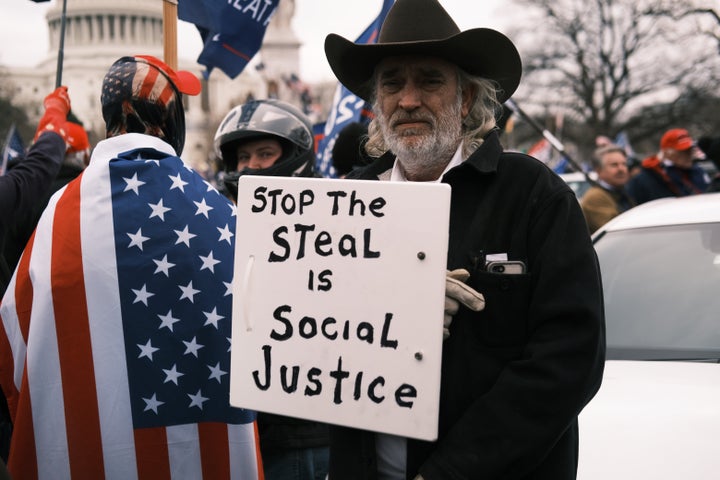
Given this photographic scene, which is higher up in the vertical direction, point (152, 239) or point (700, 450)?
point (152, 239)

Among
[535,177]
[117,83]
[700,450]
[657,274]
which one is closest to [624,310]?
[657,274]

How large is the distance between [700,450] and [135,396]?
72.3 inches

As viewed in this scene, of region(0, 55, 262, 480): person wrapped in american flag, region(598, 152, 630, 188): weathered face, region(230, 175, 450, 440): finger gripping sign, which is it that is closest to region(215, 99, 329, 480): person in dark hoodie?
region(0, 55, 262, 480): person wrapped in american flag

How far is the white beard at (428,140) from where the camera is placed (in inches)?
87.4

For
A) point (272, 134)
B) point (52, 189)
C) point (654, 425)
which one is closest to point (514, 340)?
point (654, 425)

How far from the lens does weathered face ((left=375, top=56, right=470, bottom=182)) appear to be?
2225 millimetres

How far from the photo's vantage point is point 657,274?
3.83 meters

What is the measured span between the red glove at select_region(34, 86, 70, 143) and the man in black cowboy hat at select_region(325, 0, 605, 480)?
75.7 inches

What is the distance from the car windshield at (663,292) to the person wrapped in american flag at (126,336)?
1.87 m

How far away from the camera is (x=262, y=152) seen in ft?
12.1

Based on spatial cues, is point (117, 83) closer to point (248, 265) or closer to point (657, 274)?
point (248, 265)

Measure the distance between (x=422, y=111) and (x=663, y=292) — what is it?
2.04 metres

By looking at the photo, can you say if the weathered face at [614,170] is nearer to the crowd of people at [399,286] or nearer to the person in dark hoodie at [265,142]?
the person in dark hoodie at [265,142]

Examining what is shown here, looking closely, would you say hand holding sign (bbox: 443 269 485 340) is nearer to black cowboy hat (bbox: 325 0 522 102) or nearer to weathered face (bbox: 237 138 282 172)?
black cowboy hat (bbox: 325 0 522 102)
